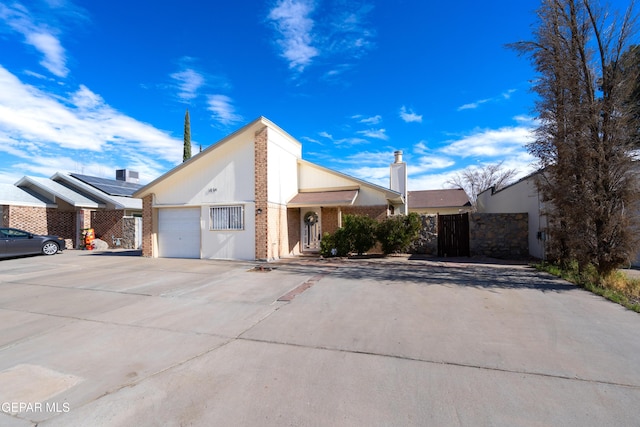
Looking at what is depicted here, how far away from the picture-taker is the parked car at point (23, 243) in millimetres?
13711

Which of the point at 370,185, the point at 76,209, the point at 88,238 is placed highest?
the point at 370,185

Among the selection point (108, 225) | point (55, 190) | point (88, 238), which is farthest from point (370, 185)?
point (55, 190)

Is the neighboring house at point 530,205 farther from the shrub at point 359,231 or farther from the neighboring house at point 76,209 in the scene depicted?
the neighboring house at point 76,209

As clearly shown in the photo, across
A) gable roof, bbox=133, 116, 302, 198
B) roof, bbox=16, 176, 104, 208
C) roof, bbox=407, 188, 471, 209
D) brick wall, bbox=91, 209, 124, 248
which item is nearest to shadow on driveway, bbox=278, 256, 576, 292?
gable roof, bbox=133, 116, 302, 198

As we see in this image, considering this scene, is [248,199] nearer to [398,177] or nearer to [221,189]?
[221,189]

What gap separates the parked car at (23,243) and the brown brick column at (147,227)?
16.7 feet

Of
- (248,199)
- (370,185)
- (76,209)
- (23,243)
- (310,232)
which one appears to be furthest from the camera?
(76,209)

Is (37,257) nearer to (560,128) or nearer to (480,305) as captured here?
(480,305)

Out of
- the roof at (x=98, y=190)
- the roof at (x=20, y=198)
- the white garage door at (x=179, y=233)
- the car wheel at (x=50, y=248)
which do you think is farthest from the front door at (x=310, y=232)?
the roof at (x=20, y=198)

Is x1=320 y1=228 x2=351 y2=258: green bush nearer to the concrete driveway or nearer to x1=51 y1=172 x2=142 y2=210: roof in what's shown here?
the concrete driveway

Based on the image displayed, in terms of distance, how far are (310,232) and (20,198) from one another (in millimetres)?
16968

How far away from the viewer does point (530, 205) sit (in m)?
13.9

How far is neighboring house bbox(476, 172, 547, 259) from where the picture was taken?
12340 millimetres

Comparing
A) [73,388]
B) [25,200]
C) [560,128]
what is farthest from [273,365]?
[25,200]
